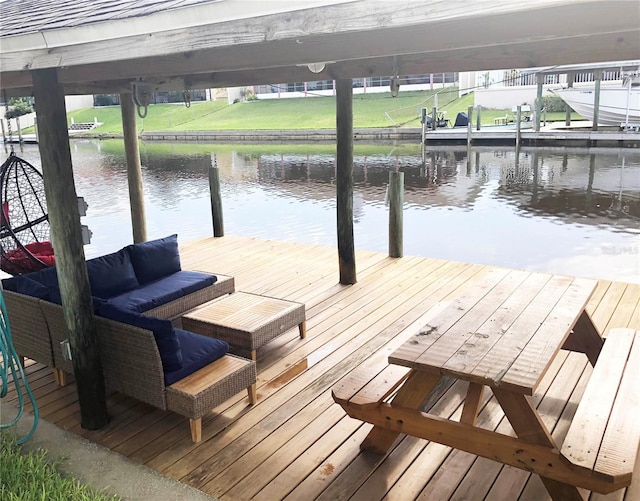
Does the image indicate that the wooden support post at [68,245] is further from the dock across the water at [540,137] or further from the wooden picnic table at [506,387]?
the dock across the water at [540,137]

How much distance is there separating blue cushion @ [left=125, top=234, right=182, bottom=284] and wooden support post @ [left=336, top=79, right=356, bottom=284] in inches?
71.3

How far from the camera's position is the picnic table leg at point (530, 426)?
8.59 ft

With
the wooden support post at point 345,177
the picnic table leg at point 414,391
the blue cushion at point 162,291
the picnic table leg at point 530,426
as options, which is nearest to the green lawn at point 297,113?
the wooden support post at point 345,177

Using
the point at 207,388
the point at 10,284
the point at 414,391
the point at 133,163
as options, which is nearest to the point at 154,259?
the point at 10,284

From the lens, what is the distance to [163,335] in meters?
3.44

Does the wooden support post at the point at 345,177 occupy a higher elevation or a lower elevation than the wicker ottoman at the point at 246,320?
higher

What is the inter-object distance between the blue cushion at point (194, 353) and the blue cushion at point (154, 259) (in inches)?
62.2

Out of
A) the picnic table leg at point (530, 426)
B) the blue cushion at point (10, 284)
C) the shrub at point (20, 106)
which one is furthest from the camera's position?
the shrub at point (20, 106)

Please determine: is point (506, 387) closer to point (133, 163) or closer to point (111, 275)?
point (111, 275)

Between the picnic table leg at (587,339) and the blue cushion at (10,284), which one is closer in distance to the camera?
the picnic table leg at (587,339)

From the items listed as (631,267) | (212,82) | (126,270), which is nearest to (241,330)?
(126,270)

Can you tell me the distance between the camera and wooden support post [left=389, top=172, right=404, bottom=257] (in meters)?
7.21

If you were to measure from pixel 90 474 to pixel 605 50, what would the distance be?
3.92 meters

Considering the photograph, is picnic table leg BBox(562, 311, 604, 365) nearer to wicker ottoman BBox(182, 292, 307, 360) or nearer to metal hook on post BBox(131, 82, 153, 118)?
wicker ottoman BBox(182, 292, 307, 360)
